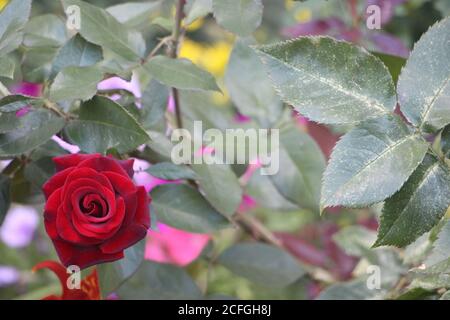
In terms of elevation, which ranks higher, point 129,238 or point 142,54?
point 142,54

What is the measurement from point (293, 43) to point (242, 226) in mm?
491

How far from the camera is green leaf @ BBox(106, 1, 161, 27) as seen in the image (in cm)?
84

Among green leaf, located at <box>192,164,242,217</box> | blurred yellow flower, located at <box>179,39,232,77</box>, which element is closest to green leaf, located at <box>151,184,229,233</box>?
green leaf, located at <box>192,164,242,217</box>

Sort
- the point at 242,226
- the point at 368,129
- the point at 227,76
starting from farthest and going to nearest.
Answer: the point at 242,226 < the point at 227,76 < the point at 368,129

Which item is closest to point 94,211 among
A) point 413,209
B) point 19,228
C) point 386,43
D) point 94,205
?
point 94,205

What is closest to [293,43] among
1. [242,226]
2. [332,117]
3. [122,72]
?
[332,117]

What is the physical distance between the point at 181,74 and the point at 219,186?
0.45ft

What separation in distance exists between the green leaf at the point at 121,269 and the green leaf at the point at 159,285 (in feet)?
0.48

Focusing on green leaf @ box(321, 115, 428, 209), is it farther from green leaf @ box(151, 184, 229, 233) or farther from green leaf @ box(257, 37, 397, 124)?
green leaf @ box(151, 184, 229, 233)

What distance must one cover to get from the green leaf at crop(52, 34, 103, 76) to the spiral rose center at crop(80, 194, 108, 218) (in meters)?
0.18

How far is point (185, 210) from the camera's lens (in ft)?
2.45

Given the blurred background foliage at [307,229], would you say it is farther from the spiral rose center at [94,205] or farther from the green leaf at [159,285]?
the spiral rose center at [94,205]
